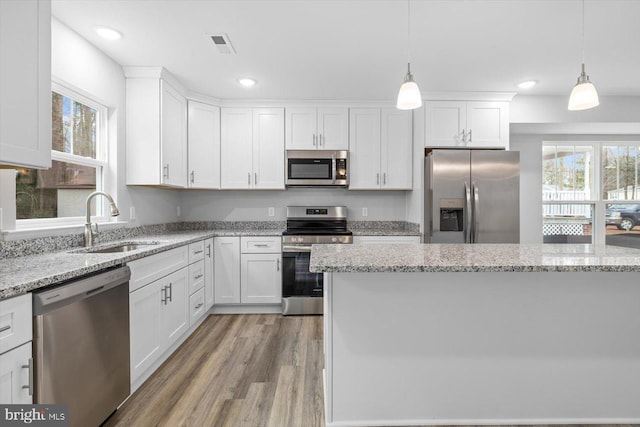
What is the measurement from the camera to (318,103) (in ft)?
12.5

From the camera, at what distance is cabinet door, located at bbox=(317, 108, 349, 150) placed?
12.5ft

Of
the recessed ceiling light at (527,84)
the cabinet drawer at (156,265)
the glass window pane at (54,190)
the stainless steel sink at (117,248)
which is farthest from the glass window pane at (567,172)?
the glass window pane at (54,190)

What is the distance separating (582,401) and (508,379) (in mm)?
408

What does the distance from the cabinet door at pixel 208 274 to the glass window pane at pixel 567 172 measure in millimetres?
4212

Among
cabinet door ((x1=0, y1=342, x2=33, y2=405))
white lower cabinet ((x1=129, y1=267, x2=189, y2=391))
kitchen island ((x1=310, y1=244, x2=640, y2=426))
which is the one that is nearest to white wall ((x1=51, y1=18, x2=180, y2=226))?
white lower cabinet ((x1=129, y1=267, x2=189, y2=391))

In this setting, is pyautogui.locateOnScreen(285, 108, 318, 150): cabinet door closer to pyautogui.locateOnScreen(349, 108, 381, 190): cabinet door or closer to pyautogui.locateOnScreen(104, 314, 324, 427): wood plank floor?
pyautogui.locateOnScreen(349, 108, 381, 190): cabinet door

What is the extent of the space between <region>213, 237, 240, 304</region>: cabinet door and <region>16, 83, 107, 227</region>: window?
1199 millimetres

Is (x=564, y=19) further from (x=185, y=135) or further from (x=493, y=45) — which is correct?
(x=185, y=135)

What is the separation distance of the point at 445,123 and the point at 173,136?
2.83 meters

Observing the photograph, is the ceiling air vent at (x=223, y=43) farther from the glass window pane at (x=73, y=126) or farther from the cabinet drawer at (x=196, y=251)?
the cabinet drawer at (x=196, y=251)

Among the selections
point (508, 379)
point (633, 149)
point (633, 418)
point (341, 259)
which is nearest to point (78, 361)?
point (341, 259)

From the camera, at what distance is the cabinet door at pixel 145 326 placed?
199 centimetres

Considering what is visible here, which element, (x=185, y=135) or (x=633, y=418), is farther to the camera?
(x=185, y=135)

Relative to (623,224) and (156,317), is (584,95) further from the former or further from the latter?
(623,224)
